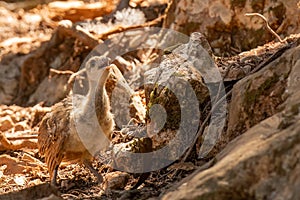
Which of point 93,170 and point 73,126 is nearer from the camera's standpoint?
point 93,170

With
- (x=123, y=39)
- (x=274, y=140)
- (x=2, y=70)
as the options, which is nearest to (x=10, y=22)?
(x=2, y=70)

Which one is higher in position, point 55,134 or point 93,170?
point 55,134

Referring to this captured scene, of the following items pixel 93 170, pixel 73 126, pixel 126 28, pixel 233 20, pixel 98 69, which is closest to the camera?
pixel 93 170

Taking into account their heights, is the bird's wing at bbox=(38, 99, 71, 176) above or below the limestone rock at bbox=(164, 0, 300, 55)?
below

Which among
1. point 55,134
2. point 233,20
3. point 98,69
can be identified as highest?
point 233,20

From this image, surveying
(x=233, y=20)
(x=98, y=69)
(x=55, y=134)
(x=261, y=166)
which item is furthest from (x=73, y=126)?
(x=261, y=166)

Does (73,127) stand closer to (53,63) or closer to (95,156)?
(95,156)

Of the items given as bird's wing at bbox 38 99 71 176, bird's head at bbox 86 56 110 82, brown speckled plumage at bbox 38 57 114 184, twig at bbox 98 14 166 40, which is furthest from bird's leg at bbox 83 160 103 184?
twig at bbox 98 14 166 40

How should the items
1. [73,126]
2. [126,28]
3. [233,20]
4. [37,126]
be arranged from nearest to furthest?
1. [73,126]
2. [233,20]
3. [37,126]
4. [126,28]

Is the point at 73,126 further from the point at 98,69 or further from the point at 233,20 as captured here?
the point at 233,20

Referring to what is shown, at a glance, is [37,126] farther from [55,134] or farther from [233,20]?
[233,20]

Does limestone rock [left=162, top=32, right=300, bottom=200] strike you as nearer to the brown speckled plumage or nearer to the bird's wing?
the brown speckled plumage

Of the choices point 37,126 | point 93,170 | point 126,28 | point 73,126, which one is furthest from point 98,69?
point 126,28
